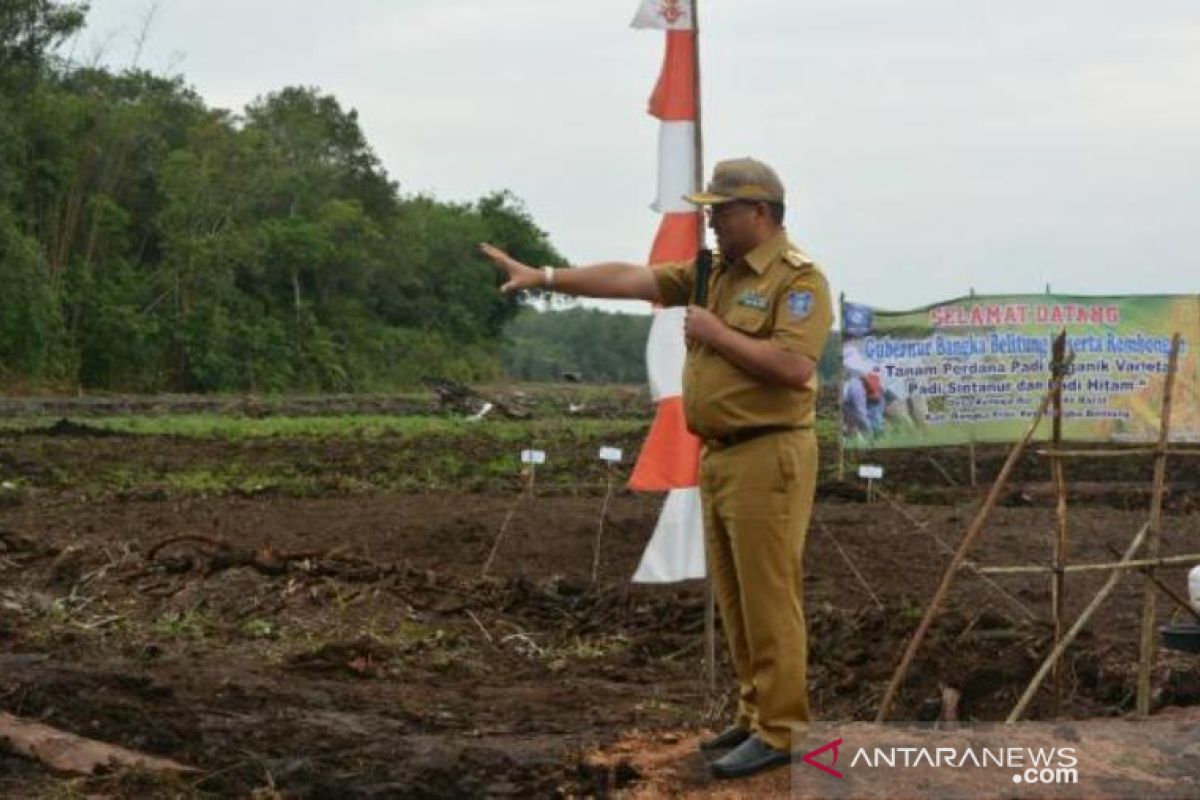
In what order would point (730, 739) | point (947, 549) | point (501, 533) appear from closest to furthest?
point (730, 739) < point (947, 549) < point (501, 533)

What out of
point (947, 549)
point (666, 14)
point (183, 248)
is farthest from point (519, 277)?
point (183, 248)

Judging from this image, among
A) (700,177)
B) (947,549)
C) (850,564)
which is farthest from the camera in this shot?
(947,549)

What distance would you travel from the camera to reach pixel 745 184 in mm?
6336

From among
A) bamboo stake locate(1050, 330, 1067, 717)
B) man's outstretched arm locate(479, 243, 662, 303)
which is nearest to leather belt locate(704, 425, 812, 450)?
man's outstretched arm locate(479, 243, 662, 303)

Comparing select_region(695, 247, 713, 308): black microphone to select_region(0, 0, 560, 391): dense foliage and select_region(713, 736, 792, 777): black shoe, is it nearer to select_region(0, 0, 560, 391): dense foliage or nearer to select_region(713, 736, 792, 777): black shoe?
select_region(713, 736, 792, 777): black shoe

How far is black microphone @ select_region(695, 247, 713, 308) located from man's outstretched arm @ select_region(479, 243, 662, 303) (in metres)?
0.25

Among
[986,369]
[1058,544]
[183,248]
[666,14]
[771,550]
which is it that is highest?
[183,248]

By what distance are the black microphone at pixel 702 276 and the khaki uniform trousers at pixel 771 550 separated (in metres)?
0.57

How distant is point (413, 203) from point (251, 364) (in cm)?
3232

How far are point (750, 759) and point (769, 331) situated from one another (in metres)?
1.41

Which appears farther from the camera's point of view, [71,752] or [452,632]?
[452,632]

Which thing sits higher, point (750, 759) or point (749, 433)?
point (749, 433)

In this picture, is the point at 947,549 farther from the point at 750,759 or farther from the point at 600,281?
the point at 750,759

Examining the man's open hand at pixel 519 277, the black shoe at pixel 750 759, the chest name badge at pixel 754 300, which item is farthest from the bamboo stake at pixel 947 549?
the man's open hand at pixel 519 277
